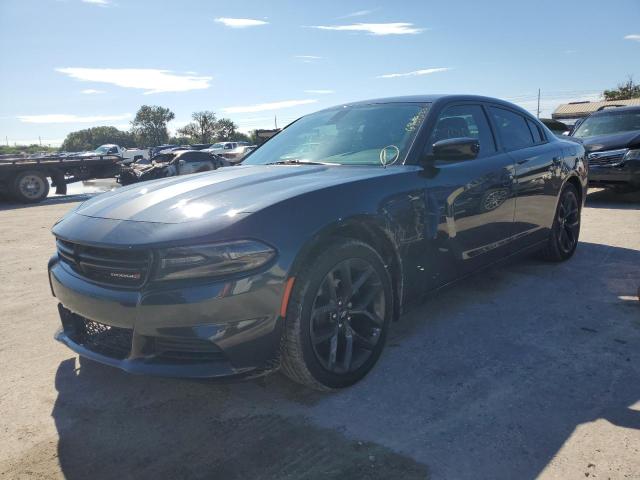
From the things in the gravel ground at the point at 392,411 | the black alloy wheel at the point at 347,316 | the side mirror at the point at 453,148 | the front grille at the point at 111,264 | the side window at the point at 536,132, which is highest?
the side window at the point at 536,132

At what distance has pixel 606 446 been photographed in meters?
2.19

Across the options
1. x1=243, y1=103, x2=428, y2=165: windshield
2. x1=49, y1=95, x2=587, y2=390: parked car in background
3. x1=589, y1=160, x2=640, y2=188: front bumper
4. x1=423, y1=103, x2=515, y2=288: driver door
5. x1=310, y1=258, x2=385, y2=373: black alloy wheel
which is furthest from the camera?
x1=589, y1=160, x2=640, y2=188: front bumper

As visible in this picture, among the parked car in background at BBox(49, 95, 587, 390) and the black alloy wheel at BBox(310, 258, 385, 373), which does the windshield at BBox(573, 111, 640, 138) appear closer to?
the parked car in background at BBox(49, 95, 587, 390)

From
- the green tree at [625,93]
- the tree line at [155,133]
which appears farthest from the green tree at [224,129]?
the green tree at [625,93]

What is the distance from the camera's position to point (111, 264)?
2387mm

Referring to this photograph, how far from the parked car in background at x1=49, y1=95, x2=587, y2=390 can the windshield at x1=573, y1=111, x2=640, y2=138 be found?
23.2 feet

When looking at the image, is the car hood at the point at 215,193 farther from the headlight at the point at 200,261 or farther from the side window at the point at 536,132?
the side window at the point at 536,132

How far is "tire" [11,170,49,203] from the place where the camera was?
13.2m

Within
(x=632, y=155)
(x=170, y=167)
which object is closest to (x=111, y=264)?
(x=632, y=155)

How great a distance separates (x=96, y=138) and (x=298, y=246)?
4070 inches


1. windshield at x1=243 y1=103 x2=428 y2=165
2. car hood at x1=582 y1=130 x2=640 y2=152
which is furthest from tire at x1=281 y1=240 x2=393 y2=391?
car hood at x1=582 y1=130 x2=640 y2=152

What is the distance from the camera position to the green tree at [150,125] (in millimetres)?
92000

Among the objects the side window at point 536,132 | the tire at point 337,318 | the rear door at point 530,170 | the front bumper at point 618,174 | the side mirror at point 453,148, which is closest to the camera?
the tire at point 337,318

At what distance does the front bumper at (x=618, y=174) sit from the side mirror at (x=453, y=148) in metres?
6.76
